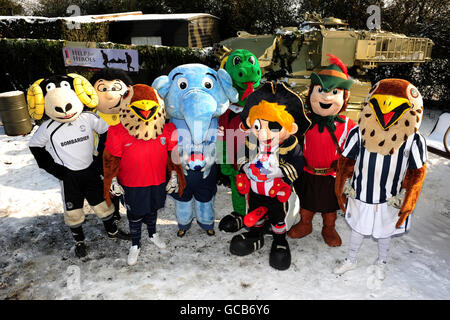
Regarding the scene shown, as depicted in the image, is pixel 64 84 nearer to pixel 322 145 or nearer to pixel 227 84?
pixel 227 84

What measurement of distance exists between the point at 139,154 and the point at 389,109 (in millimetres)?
2086

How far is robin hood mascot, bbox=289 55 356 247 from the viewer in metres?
2.76

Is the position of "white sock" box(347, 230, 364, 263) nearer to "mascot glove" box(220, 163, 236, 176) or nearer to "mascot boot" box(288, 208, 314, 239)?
"mascot boot" box(288, 208, 314, 239)

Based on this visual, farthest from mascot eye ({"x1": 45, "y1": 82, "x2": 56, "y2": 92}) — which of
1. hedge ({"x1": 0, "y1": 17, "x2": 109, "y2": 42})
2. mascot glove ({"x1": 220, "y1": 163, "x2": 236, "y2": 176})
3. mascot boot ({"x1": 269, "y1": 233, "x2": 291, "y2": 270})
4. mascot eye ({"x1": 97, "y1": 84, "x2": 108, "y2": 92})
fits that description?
hedge ({"x1": 0, "y1": 17, "x2": 109, "y2": 42})

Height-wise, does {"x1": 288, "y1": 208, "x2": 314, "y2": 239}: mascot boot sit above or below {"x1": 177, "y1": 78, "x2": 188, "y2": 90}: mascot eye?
below

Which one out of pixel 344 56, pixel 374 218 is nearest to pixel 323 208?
pixel 374 218

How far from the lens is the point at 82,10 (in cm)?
2048

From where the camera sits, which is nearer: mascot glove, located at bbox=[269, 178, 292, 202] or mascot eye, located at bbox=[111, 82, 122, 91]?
mascot glove, located at bbox=[269, 178, 292, 202]

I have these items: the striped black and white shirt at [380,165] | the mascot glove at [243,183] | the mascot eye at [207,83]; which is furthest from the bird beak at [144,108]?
the striped black and white shirt at [380,165]

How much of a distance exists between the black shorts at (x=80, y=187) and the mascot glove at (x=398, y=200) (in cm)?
275

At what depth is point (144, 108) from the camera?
2.63m

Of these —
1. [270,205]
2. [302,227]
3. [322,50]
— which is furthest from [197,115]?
[322,50]

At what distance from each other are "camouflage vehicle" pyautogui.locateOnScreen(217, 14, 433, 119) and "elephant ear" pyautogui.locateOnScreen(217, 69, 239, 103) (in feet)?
11.8

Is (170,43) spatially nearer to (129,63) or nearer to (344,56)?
(129,63)
